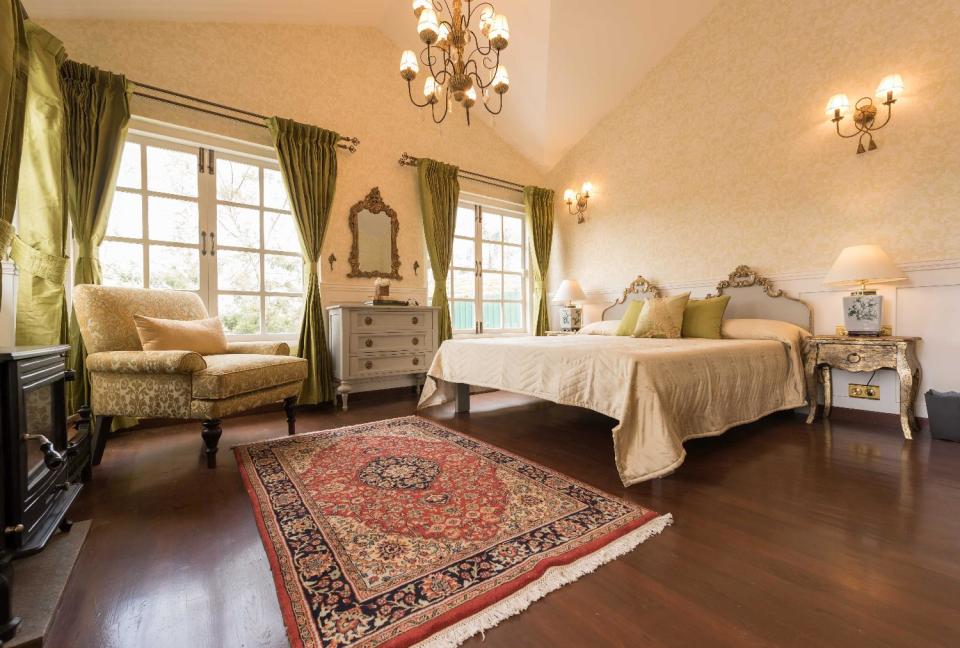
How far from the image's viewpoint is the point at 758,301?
139 inches

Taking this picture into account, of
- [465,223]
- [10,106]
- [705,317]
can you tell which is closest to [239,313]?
[10,106]

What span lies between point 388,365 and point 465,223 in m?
2.07

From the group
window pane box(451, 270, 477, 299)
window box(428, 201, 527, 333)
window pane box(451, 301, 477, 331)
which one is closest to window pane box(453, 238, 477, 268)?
window box(428, 201, 527, 333)

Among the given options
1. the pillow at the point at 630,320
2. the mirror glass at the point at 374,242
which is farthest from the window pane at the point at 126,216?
the pillow at the point at 630,320

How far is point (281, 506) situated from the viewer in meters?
1.63

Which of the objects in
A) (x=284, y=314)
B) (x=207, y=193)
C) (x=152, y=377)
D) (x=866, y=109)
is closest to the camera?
(x=152, y=377)

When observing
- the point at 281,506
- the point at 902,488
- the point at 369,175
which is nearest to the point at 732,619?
the point at 902,488

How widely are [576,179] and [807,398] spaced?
3.32 metres

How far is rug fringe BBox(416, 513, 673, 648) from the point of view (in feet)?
3.15

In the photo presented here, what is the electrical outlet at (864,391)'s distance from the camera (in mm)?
2920

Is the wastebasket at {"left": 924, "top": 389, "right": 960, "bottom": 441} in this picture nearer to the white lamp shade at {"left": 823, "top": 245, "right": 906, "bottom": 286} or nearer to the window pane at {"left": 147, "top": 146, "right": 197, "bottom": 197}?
the white lamp shade at {"left": 823, "top": 245, "right": 906, "bottom": 286}

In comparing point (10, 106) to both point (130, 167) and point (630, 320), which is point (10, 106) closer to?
point (130, 167)

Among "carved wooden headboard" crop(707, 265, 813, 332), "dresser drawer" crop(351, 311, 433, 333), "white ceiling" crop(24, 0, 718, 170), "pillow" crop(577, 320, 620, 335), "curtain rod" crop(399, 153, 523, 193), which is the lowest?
"pillow" crop(577, 320, 620, 335)

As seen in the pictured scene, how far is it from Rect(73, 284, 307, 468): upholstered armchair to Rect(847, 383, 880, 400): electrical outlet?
3915mm
